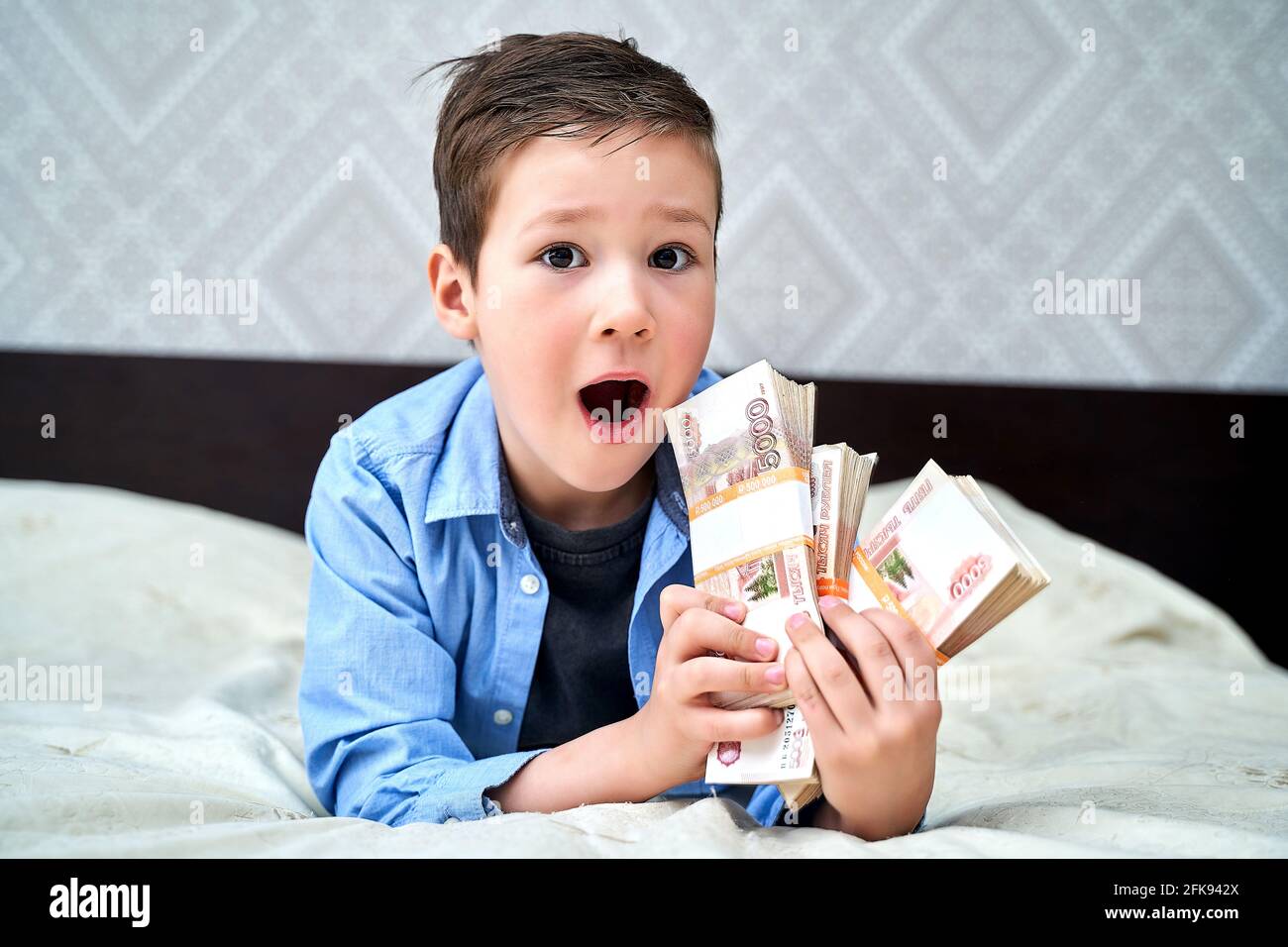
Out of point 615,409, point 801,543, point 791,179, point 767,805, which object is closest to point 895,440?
point 791,179

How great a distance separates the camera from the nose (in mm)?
881

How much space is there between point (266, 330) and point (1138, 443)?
177 cm

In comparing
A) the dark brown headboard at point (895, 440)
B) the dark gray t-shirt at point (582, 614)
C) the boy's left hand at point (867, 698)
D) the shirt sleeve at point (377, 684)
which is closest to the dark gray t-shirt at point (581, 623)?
the dark gray t-shirt at point (582, 614)

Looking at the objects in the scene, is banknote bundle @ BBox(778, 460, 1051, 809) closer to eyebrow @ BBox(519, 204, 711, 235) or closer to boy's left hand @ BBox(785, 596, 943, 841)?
boy's left hand @ BBox(785, 596, 943, 841)

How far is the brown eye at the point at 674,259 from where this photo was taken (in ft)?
3.10

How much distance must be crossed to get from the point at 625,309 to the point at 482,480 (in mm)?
270

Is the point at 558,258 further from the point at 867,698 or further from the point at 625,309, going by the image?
the point at 867,698

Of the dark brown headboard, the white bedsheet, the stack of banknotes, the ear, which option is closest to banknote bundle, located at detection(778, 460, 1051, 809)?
the stack of banknotes

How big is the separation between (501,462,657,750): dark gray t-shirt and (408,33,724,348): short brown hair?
0.86 feet

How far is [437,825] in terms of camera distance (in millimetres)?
836

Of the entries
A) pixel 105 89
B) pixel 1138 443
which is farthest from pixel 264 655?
pixel 1138 443

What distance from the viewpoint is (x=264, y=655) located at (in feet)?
5.30

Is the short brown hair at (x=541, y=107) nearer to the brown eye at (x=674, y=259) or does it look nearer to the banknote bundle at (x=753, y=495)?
the brown eye at (x=674, y=259)
